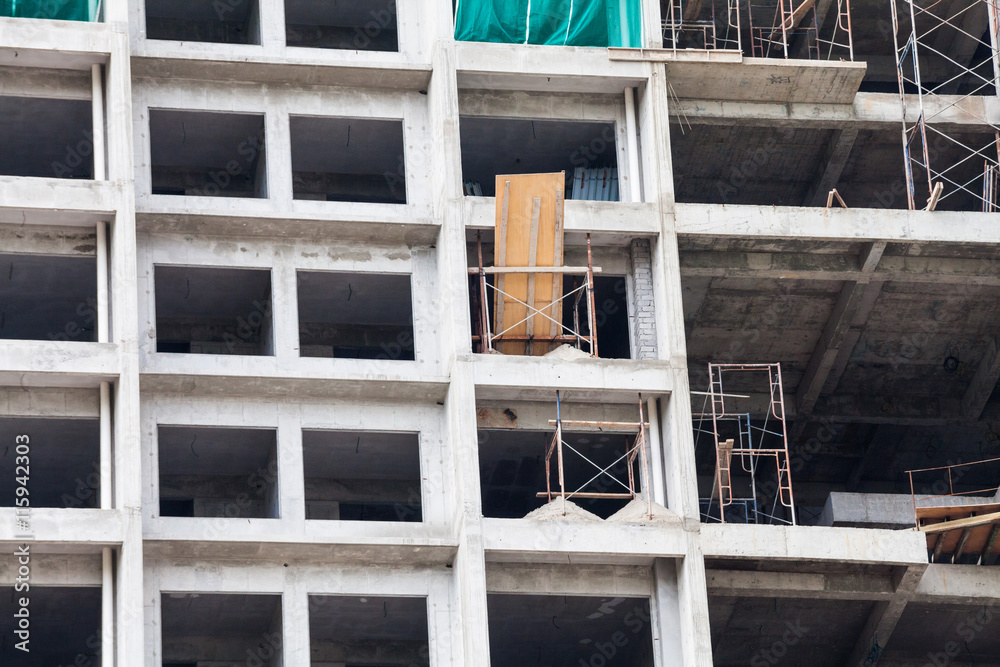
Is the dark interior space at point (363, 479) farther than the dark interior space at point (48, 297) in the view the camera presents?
Yes

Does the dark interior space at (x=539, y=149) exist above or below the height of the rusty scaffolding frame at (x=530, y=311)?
above

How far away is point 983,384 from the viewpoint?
43.0 m

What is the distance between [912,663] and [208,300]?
17.5 metres

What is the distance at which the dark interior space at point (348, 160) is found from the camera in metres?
38.9

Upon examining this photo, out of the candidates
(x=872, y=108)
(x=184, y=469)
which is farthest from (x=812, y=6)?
(x=184, y=469)

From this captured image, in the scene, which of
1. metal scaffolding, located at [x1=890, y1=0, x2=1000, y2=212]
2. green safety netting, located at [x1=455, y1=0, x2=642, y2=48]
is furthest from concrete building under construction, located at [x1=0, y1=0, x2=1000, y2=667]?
metal scaffolding, located at [x1=890, y1=0, x2=1000, y2=212]

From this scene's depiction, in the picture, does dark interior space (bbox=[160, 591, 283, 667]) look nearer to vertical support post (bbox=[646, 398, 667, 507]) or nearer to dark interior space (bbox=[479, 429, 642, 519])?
dark interior space (bbox=[479, 429, 642, 519])

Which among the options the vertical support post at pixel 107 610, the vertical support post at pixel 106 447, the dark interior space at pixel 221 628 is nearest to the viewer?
the vertical support post at pixel 107 610

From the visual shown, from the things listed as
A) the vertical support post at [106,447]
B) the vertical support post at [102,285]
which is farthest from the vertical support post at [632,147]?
the vertical support post at [106,447]

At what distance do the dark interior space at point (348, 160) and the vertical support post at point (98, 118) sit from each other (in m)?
3.98

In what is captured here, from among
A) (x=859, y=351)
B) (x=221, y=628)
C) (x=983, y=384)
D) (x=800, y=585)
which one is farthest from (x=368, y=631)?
(x=983, y=384)

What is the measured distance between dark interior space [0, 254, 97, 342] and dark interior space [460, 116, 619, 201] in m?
8.54

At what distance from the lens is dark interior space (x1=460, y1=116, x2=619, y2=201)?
1551 inches

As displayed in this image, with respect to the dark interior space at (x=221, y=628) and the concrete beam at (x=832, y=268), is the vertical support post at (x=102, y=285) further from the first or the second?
the concrete beam at (x=832, y=268)
